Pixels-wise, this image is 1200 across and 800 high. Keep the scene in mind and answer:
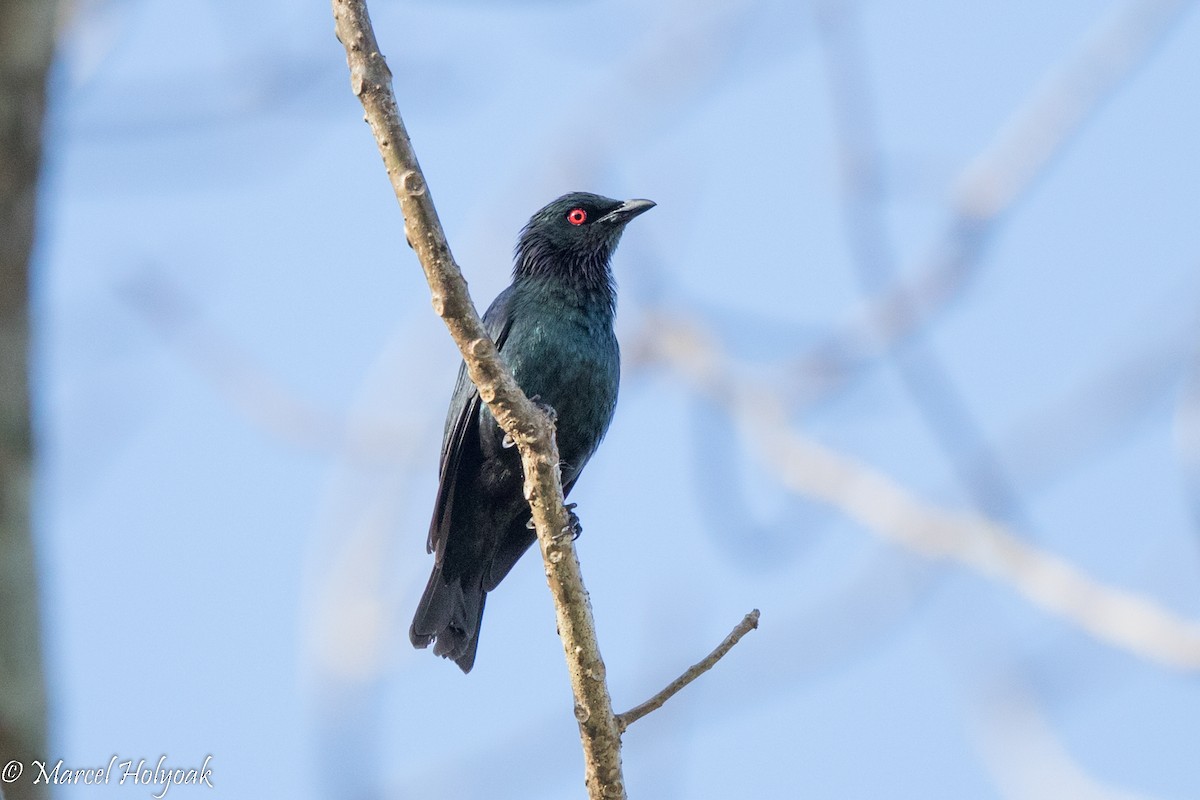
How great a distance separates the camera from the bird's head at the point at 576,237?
6699mm

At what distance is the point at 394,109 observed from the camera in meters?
3.51

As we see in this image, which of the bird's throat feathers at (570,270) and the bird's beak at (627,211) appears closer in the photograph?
the bird's throat feathers at (570,270)

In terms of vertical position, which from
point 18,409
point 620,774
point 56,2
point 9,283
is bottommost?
point 620,774

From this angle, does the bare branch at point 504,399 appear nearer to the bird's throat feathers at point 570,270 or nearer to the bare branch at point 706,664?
the bare branch at point 706,664

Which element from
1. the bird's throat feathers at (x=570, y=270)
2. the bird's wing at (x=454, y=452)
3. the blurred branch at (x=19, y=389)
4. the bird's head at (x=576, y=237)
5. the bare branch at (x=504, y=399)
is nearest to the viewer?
the blurred branch at (x=19, y=389)

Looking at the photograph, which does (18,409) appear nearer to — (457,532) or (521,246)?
(457,532)

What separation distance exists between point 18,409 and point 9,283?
37cm

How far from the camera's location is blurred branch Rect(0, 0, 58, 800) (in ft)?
10.9

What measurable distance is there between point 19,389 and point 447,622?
2.60 meters

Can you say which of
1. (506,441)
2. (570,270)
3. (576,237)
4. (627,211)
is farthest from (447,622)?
(627,211)

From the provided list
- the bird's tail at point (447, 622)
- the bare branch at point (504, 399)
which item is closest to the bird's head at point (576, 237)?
the bird's tail at point (447, 622)

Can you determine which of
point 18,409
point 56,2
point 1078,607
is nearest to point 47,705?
point 18,409

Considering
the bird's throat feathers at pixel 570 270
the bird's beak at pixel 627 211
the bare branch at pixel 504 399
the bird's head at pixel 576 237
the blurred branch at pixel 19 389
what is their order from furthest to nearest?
the bird's beak at pixel 627 211 < the bird's head at pixel 576 237 < the bird's throat feathers at pixel 570 270 < the bare branch at pixel 504 399 < the blurred branch at pixel 19 389

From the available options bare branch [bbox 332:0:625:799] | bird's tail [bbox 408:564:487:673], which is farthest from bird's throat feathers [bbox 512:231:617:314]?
bare branch [bbox 332:0:625:799]
